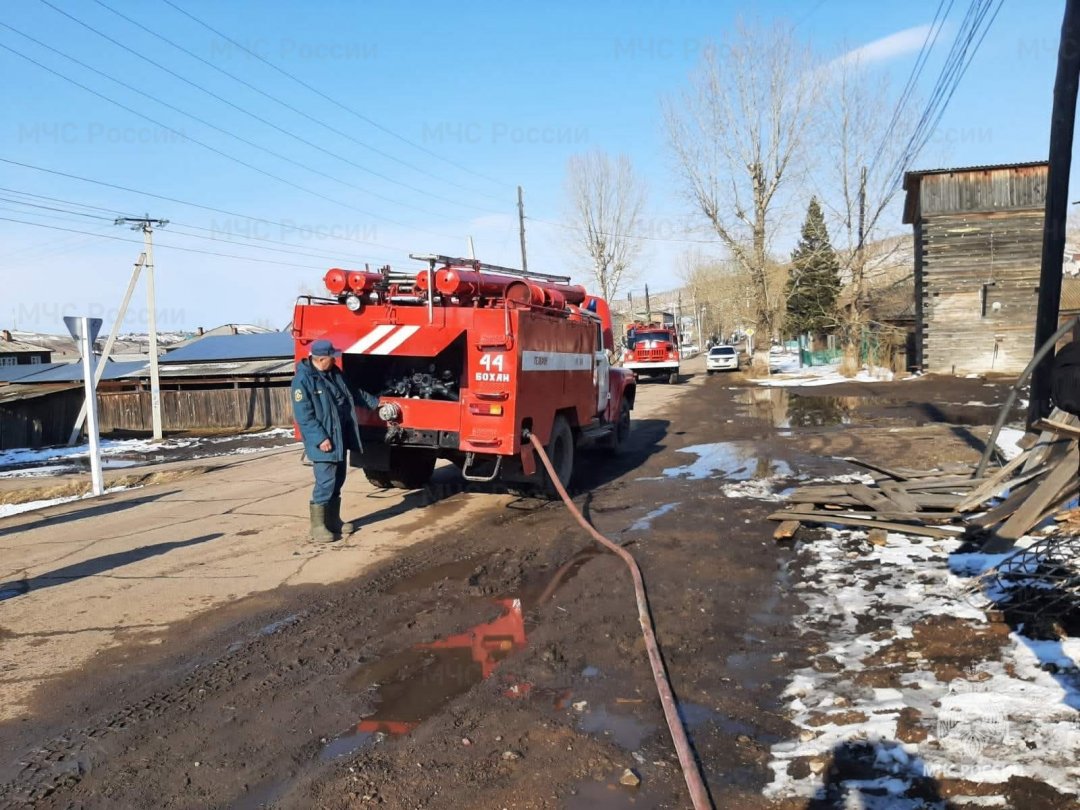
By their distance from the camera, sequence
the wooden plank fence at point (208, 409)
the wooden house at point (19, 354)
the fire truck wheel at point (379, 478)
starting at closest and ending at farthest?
the fire truck wheel at point (379, 478) < the wooden plank fence at point (208, 409) < the wooden house at point (19, 354)

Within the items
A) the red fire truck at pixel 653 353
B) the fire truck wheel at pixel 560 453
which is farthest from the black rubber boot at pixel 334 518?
the red fire truck at pixel 653 353

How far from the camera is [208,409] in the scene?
27359mm

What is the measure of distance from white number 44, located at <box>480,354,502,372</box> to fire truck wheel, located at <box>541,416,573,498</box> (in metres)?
1.55

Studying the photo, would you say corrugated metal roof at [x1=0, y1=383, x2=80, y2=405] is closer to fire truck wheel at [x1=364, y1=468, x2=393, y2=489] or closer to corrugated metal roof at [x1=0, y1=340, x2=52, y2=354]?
fire truck wheel at [x1=364, y1=468, x2=393, y2=489]

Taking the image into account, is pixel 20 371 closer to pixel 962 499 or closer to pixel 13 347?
pixel 13 347

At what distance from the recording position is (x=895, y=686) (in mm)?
3963

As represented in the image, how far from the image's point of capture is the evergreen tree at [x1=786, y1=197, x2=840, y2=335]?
49.2 meters

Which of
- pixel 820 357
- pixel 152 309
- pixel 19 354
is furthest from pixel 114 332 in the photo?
pixel 820 357

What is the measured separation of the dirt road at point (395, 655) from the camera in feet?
10.9

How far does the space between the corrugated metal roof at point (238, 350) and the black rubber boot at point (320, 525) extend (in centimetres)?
2365

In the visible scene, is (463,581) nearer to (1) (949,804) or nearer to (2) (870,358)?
(1) (949,804)

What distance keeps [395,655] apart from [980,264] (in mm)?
32229

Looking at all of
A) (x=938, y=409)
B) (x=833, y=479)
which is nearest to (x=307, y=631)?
(x=833, y=479)

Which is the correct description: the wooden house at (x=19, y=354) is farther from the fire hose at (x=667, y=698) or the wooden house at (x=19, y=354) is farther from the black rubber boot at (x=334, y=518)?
the fire hose at (x=667, y=698)
